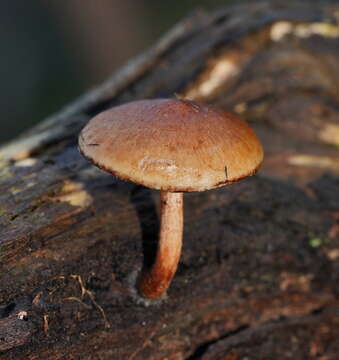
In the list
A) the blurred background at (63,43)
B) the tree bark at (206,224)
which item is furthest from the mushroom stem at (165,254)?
the blurred background at (63,43)

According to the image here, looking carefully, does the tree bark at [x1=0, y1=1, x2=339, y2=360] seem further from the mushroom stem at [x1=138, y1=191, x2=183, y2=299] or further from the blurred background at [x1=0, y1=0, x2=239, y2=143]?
the blurred background at [x1=0, y1=0, x2=239, y2=143]

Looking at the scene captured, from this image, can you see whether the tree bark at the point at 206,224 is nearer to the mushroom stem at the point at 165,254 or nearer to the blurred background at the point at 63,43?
the mushroom stem at the point at 165,254

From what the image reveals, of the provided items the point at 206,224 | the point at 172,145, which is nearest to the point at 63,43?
the point at 206,224

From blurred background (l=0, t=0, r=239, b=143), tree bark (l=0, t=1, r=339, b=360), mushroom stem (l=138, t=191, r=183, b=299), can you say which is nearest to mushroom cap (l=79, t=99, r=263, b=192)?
mushroom stem (l=138, t=191, r=183, b=299)

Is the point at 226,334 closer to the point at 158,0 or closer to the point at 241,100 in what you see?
the point at 241,100

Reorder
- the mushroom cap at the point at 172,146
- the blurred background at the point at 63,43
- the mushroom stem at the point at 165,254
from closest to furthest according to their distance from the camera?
the mushroom cap at the point at 172,146, the mushroom stem at the point at 165,254, the blurred background at the point at 63,43

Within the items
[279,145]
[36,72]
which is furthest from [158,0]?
[279,145]

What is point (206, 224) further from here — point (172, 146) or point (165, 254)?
point (172, 146)

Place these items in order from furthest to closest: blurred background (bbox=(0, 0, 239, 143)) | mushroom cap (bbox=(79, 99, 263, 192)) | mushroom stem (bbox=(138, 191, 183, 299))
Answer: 1. blurred background (bbox=(0, 0, 239, 143))
2. mushroom stem (bbox=(138, 191, 183, 299))
3. mushroom cap (bbox=(79, 99, 263, 192))
